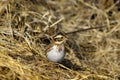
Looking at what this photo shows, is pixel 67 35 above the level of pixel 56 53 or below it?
above

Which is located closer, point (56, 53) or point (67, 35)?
point (56, 53)

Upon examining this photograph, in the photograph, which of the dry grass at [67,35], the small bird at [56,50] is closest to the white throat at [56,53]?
the small bird at [56,50]

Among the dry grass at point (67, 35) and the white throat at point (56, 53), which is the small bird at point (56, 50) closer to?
the white throat at point (56, 53)

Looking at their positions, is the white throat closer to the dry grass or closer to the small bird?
the small bird

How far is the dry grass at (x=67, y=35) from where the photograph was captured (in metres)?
5.04

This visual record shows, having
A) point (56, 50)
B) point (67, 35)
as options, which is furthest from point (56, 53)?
point (67, 35)

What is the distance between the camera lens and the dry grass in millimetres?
5043

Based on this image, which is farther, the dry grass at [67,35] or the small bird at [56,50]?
the dry grass at [67,35]

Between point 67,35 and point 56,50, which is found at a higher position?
point 67,35

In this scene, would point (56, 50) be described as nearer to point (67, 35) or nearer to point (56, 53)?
point (56, 53)

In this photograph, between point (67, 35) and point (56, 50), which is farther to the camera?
point (67, 35)

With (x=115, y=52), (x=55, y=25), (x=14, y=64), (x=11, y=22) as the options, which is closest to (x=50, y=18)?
(x=55, y=25)

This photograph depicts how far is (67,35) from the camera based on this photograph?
6270mm

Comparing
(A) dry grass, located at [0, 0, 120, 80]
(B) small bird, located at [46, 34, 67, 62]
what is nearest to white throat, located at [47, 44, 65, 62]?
(B) small bird, located at [46, 34, 67, 62]
